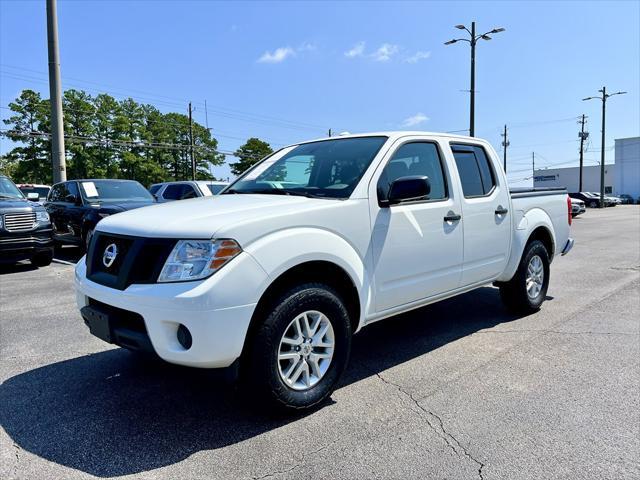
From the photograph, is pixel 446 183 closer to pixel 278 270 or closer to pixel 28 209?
pixel 278 270

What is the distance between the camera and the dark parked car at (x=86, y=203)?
978cm

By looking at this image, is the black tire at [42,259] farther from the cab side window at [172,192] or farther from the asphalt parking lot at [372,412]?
the cab side window at [172,192]

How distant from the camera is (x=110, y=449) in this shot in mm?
2686

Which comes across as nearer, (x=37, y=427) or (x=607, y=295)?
(x=37, y=427)

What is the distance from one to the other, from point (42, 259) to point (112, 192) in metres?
2.18

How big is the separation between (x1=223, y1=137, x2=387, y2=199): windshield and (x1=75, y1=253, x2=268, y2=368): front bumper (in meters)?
1.05

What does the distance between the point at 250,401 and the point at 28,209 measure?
767cm

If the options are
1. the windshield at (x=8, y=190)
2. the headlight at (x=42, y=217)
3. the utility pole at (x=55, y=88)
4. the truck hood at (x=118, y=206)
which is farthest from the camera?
the utility pole at (x=55, y=88)

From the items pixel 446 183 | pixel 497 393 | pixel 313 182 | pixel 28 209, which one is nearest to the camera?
pixel 497 393

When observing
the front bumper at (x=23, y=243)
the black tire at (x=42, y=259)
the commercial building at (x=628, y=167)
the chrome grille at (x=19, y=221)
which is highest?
the commercial building at (x=628, y=167)

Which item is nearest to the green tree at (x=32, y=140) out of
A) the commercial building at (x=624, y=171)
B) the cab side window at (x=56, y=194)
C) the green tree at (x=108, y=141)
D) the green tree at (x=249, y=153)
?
the green tree at (x=108, y=141)

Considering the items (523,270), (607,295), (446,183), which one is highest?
(446,183)

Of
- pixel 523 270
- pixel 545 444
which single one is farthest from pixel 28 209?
pixel 545 444

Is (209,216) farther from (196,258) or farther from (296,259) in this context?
(296,259)
